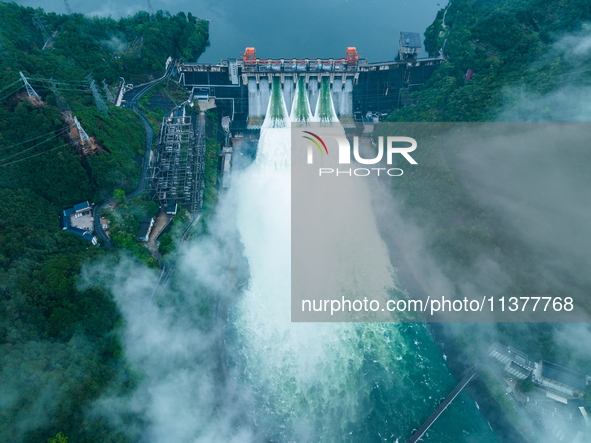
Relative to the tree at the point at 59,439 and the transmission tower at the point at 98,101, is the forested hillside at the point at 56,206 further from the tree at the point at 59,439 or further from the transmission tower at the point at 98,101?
the transmission tower at the point at 98,101

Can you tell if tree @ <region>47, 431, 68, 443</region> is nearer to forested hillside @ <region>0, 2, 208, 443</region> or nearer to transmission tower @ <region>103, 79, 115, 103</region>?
forested hillside @ <region>0, 2, 208, 443</region>

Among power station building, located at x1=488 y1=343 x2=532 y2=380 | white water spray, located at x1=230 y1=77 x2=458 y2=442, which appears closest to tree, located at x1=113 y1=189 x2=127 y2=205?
white water spray, located at x1=230 y1=77 x2=458 y2=442

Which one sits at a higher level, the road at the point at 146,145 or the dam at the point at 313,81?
the dam at the point at 313,81

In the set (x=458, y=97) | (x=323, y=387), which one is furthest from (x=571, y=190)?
(x=323, y=387)

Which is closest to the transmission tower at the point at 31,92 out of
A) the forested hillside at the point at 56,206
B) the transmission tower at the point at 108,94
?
the forested hillside at the point at 56,206

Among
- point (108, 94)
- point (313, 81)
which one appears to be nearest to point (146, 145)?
point (108, 94)

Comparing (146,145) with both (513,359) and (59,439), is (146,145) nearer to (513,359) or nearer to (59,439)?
(59,439)
